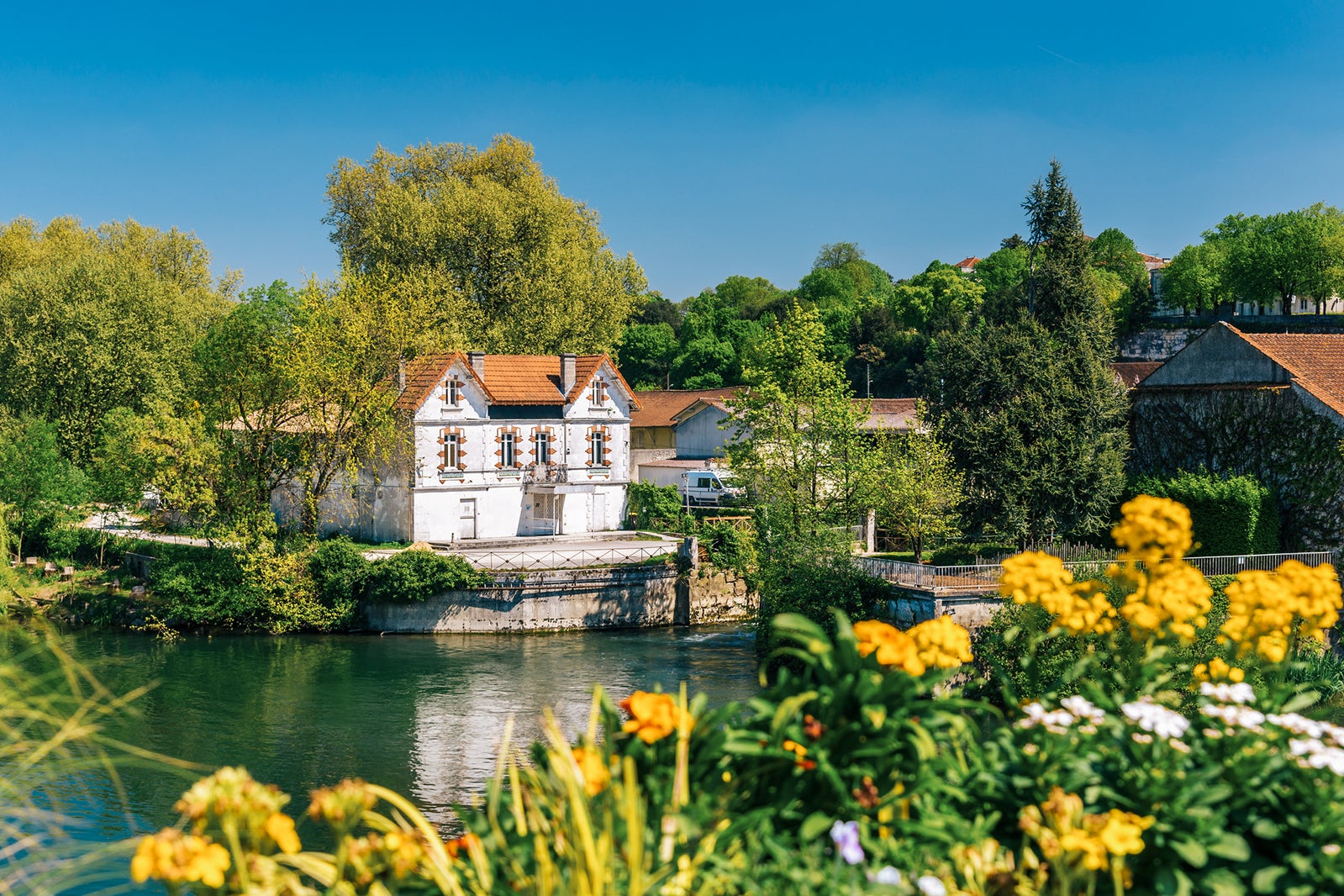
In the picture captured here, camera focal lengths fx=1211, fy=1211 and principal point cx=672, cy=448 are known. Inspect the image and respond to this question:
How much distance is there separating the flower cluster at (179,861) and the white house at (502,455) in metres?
34.8

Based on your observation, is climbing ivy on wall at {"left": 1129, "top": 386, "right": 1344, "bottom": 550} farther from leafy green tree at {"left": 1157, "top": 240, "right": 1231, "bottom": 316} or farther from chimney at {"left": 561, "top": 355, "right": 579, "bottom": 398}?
leafy green tree at {"left": 1157, "top": 240, "right": 1231, "bottom": 316}

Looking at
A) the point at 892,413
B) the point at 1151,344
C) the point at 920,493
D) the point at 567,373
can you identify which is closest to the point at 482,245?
the point at 567,373

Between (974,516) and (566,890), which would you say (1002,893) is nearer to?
(566,890)

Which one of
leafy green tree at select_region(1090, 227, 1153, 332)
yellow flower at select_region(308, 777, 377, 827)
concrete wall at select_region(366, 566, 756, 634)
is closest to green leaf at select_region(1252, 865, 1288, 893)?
yellow flower at select_region(308, 777, 377, 827)

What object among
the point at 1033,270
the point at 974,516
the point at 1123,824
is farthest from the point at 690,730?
the point at 1033,270

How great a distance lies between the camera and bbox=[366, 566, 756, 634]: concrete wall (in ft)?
109

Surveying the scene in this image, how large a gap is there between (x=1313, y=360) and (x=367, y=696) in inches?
976

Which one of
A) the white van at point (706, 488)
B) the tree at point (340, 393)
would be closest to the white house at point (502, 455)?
the tree at point (340, 393)

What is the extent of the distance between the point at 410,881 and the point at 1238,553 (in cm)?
2764

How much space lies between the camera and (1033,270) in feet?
99.9

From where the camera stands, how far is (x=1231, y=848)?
4566 millimetres

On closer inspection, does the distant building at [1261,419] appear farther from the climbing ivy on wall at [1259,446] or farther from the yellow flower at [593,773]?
the yellow flower at [593,773]

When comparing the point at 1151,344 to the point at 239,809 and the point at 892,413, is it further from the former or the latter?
the point at 239,809

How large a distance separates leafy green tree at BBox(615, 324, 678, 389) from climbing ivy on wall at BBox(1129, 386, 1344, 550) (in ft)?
166
